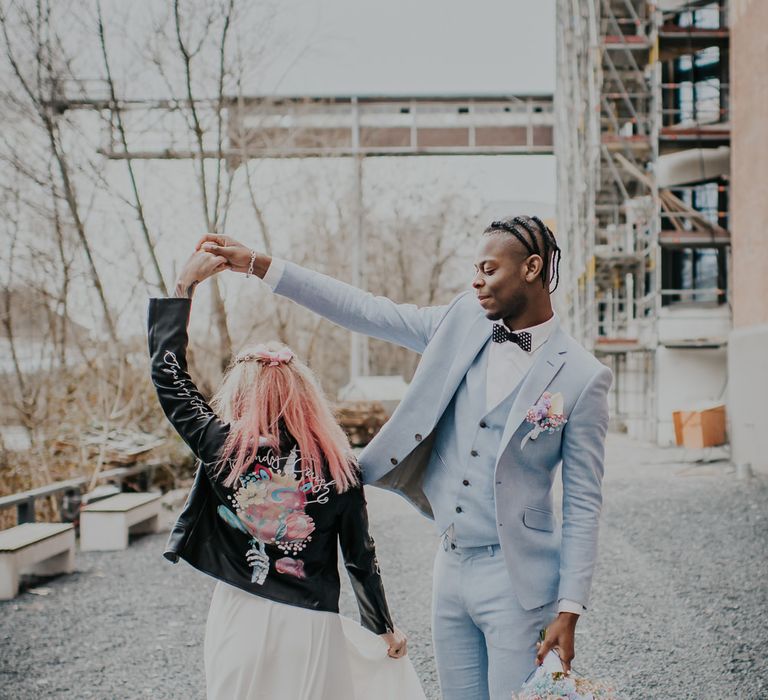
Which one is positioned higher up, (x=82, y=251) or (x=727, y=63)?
(x=727, y=63)

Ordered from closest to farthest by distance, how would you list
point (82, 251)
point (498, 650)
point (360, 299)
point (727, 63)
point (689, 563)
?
point (498, 650) → point (360, 299) → point (689, 563) → point (82, 251) → point (727, 63)

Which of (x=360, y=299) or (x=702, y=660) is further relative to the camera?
(x=702, y=660)

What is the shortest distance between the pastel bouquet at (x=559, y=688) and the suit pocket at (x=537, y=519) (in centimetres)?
39

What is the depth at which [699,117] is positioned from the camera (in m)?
19.5

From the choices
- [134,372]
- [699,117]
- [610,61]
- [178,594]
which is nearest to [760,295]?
[699,117]

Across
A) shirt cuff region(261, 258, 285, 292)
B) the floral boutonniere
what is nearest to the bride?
shirt cuff region(261, 258, 285, 292)

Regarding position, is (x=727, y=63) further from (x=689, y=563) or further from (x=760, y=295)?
(x=689, y=563)

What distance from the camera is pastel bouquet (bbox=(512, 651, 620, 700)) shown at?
202cm

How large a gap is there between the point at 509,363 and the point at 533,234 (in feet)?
1.29

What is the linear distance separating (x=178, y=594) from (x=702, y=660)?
4.22 meters

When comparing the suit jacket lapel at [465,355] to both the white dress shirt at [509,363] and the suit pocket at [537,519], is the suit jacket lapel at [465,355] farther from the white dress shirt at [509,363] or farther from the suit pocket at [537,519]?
the suit pocket at [537,519]

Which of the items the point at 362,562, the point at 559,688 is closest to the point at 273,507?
the point at 362,562

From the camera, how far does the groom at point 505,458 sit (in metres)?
2.26

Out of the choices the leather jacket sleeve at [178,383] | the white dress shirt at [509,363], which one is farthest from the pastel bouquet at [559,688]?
the leather jacket sleeve at [178,383]
